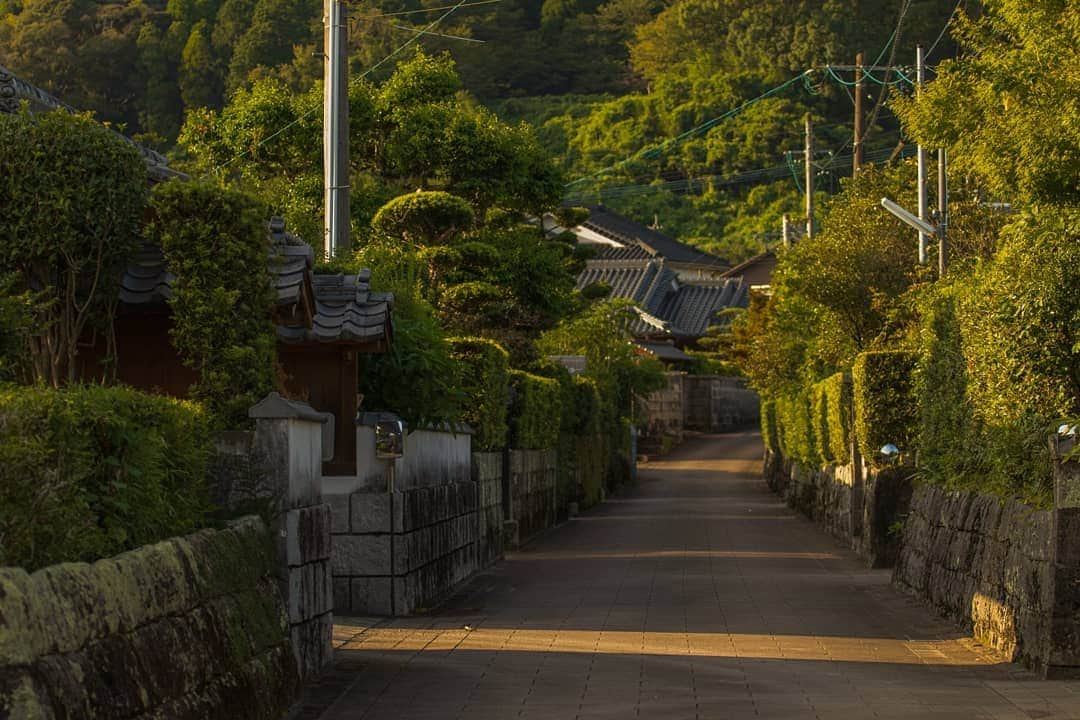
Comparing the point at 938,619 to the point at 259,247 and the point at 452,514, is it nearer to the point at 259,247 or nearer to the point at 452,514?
the point at 452,514

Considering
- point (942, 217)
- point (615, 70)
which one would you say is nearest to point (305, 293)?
point (942, 217)

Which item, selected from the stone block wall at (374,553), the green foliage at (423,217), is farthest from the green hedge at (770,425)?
the stone block wall at (374,553)

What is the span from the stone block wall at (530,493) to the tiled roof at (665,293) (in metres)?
36.6

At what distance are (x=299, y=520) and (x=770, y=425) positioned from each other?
40936mm

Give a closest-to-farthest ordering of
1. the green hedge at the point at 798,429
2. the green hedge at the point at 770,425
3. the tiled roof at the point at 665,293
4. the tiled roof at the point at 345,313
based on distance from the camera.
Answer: the tiled roof at the point at 345,313
the green hedge at the point at 798,429
the green hedge at the point at 770,425
the tiled roof at the point at 665,293

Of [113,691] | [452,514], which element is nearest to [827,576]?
[452,514]

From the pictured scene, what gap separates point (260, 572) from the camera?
1109 centimetres

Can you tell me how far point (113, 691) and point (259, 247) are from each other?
5.89m

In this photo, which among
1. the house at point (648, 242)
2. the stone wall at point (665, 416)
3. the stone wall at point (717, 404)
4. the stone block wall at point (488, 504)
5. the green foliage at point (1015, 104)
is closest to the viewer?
the green foliage at point (1015, 104)

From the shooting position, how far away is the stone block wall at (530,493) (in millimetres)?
29188

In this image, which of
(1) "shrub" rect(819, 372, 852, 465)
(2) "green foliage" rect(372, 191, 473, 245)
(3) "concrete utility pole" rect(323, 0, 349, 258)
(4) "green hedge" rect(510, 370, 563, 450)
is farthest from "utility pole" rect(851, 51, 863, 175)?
(3) "concrete utility pole" rect(323, 0, 349, 258)

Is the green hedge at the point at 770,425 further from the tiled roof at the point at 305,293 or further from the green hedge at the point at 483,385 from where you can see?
the tiled roof at the point at 305,293

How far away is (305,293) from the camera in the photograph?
14.9 meters

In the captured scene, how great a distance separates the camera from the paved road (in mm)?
11234
